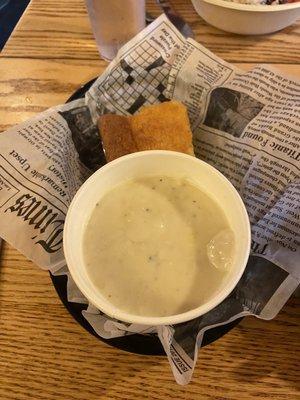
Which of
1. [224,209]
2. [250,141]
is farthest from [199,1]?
[224,209]

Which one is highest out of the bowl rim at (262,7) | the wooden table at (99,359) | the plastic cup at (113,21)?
the bowl rim at (262,7)

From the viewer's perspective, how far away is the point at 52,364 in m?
0.59

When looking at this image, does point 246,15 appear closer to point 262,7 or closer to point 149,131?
point 262,7

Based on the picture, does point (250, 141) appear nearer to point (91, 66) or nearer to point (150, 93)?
point (150, 93)

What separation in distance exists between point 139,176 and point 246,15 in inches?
19.3

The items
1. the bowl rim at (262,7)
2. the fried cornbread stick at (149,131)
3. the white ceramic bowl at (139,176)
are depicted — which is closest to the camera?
the white ceramic bowl at (139,176)

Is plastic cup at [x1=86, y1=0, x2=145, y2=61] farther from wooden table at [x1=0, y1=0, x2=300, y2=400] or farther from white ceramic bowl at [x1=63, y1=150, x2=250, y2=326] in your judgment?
wooden table at [x1=0, y1=0, x2=300, y2=400]

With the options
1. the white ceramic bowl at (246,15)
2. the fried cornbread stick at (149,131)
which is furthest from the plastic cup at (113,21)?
the fried cornbread stick at (149,131)

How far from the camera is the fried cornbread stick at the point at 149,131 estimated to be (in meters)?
0.70

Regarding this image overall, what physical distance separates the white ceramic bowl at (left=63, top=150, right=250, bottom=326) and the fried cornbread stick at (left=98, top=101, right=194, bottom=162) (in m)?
0.08

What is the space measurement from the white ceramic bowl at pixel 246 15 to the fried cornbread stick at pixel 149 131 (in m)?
0.30

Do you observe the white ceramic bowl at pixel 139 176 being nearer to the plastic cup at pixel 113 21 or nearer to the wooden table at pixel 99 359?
the wooden table at pixel 99 359

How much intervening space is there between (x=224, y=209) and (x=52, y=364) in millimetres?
330

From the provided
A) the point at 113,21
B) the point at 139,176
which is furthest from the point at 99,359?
the point at 113,21
